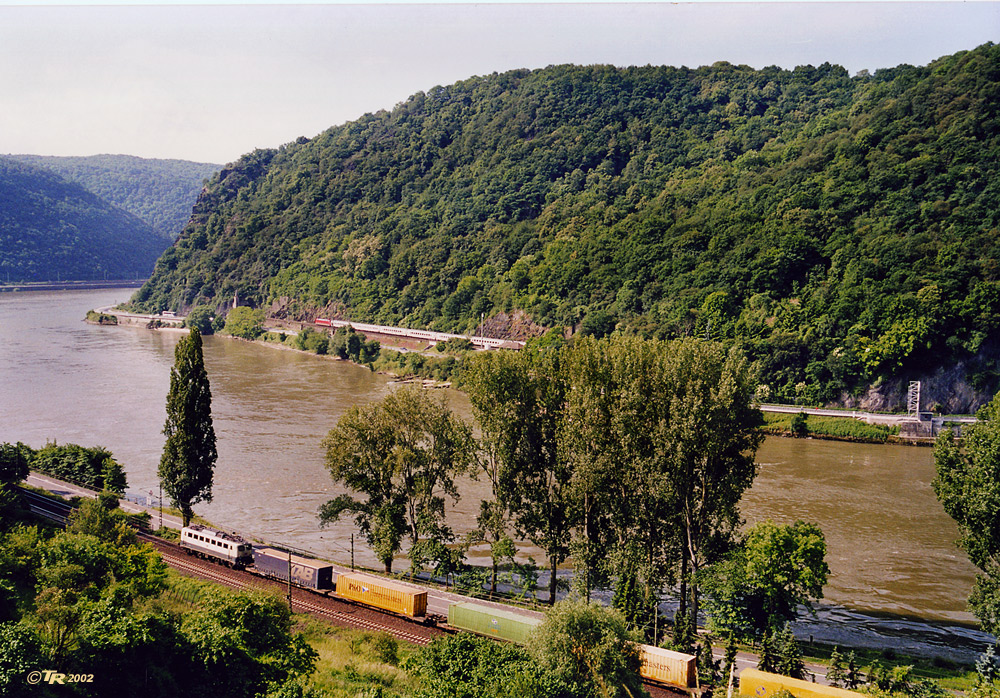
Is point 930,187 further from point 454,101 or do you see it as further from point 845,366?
point 454,101

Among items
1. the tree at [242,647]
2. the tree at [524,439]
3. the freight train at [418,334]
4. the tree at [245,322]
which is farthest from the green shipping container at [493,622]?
the tree at [245,322]

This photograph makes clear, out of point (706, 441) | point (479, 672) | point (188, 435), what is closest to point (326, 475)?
point (188, 435)

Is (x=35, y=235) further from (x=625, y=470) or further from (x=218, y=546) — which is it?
(x=625, y=470)

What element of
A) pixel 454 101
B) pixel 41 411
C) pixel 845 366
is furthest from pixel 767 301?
pixel 454 101

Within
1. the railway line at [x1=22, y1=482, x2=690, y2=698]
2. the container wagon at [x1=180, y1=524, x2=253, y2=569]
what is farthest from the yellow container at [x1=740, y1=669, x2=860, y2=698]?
the container wagon at [x1=180, y1=524, x2=253, y2=569]

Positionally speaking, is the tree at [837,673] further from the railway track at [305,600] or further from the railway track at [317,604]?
the railway track at [317,604]

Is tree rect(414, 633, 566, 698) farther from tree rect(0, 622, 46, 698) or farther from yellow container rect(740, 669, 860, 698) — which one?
tree rect(0, 622, 46, 698)
